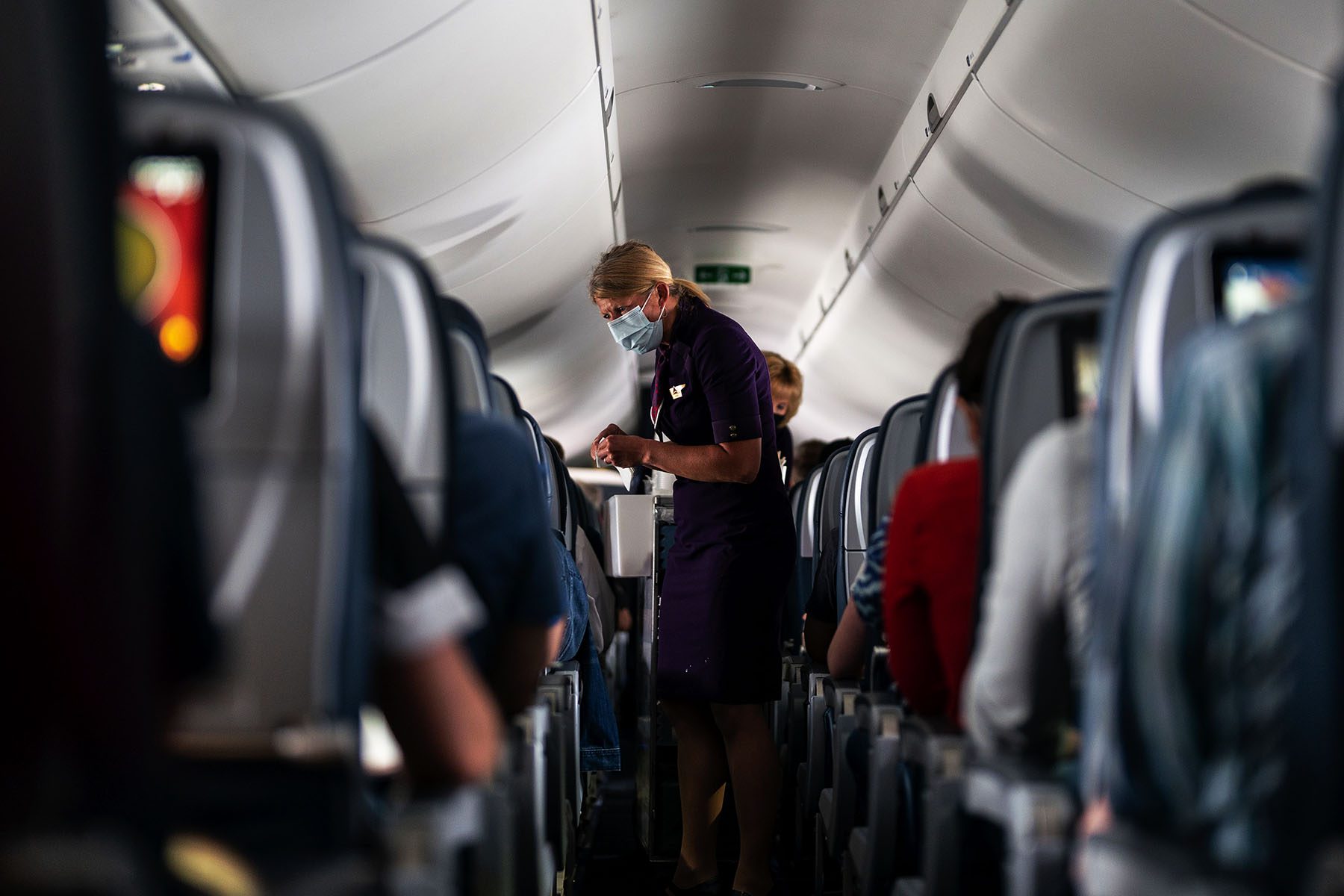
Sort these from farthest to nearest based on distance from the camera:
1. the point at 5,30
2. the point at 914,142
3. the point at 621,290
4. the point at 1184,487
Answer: the point at 914,142 → the point at 621,290 → the point at 1184,487 → the point at 5,30

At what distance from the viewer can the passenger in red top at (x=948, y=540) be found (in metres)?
2.00

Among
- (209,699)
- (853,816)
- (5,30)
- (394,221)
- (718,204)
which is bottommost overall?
(853,816)

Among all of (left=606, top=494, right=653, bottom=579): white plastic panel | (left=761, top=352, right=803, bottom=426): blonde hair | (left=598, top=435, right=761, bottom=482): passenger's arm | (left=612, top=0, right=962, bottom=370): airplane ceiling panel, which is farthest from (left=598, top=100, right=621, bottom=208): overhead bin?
(left=598, top=435, right=761, bottom=482): passenger's arm

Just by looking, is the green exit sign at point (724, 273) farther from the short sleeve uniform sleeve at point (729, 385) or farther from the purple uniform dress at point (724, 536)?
the short sleeve uniform sleeve at point (729, 385)

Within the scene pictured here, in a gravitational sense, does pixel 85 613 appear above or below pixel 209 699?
above

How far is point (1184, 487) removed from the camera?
3.72 ft

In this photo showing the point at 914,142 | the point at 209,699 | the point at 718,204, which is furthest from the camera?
the point at 718,204

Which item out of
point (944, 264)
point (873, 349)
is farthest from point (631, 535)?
point (873, 349)

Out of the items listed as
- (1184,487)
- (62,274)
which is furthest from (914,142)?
(62,274)

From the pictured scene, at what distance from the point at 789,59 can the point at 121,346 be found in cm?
690

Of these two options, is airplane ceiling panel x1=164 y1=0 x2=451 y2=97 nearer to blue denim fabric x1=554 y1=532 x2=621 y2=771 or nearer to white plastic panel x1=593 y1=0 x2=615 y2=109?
white plastic panel x1=593 y1=0 x2=615 y2=109

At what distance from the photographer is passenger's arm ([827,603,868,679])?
9.20ft

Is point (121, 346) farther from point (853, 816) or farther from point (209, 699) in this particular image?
point (853, 816)

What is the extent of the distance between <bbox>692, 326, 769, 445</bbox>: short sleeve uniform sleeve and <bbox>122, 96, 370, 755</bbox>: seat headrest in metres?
2.04
